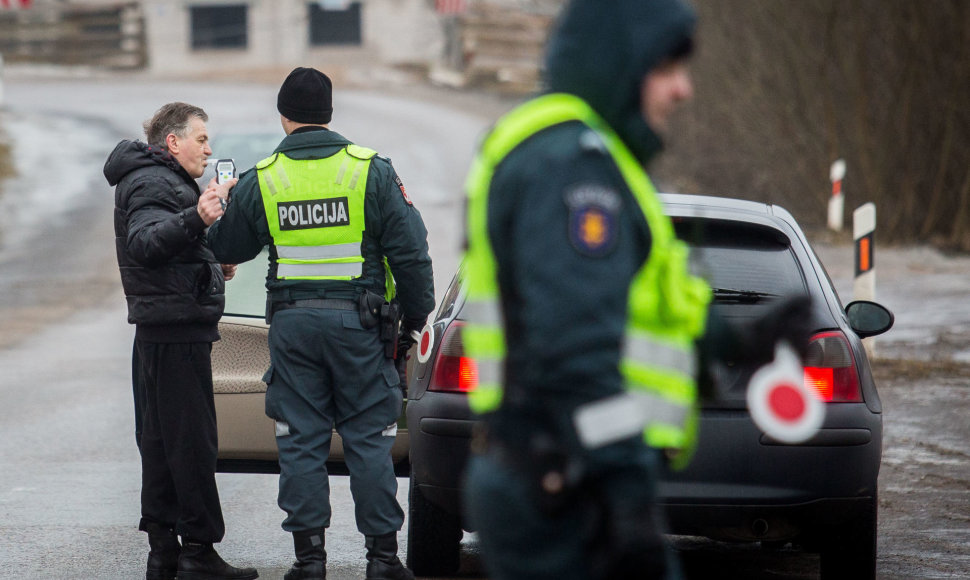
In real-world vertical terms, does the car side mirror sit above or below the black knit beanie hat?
below

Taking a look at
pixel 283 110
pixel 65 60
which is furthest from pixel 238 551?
pixel 65 60

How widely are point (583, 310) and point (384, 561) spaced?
317 centimetres

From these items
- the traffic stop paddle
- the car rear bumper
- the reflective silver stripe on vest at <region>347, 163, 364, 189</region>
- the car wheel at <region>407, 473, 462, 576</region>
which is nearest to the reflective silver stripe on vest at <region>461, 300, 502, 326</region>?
the traffic stop paddle

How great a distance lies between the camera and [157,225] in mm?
5273

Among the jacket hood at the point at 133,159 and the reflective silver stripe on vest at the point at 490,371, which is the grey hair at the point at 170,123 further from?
the reflective silver stripe on vest at the point at 490,371

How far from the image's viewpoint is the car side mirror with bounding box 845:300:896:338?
5.38 meters

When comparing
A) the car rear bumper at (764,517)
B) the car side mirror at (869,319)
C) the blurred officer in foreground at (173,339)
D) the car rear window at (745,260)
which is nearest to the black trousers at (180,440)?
the blurred officer in foreground at (173,339)

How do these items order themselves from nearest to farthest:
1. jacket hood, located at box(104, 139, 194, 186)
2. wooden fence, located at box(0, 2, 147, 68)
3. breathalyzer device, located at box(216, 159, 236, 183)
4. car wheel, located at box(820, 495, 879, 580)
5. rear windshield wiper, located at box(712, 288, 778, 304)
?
rear windshield wiper, located at box(712, 288, 778, 304) < car wheel, located at box(820, 495, 879, 580) < breathalyzer device, located at box(216, 159, 236, 183) < jacket hood, located at box(104, 139, 194, 186) < wooden fence, located at box(0, 2, 147, 68)

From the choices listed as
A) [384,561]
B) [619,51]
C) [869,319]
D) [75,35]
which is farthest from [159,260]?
[75,35]

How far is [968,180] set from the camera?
1639 centimetres

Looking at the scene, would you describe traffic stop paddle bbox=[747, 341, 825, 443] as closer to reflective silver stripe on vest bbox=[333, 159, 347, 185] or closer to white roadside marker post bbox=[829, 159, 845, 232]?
reflective silver stripe on vest bbox=[333, 159, 347, 185]

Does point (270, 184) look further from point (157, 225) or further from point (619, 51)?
point (619, 51)

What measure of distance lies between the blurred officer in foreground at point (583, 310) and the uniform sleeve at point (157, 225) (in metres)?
2.82

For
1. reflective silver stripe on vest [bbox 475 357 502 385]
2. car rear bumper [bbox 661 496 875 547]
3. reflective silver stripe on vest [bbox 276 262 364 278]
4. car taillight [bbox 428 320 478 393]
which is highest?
reflective silver stripe on vest [bbox 475 357 502 385]
